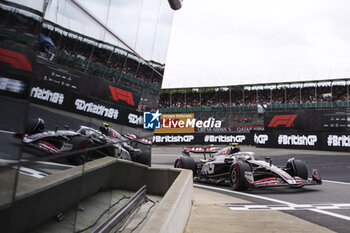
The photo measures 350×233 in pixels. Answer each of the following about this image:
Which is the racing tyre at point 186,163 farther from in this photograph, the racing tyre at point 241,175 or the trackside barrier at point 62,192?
the trackside barrier at point 62,192

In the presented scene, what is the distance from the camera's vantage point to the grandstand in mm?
35969

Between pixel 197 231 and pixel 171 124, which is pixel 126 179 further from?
pixel 171 124

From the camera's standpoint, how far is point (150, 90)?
18.9ft

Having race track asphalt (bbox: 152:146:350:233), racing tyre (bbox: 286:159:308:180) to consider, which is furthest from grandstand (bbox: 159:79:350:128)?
race track asphalt (bbox: 152:146:350:233)

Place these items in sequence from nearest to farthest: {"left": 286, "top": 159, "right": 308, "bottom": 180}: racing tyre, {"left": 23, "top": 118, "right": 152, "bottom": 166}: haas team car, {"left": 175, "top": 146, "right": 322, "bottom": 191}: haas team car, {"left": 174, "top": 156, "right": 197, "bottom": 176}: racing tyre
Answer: {"left": 23, "top": 118, "right": 152, "bottom": 166}: haas team car < {"left": 175, "top": 146, "right": 322, "bottom": 191}: haas team car < {"left": 286, "top": 159, "right": 308, "bottom": 180}: racing tyre < {"left": 174, "top": 156, "right": 197, "bottom": 176}: racing tyre

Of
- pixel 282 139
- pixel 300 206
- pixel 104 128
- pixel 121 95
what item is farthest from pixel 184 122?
pixel 104 128

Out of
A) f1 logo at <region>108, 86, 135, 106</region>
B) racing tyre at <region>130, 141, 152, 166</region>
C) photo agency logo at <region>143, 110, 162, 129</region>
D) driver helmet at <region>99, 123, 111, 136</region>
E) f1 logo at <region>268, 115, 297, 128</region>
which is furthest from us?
f1 logo at <region>268, 115, 297, 128</region>

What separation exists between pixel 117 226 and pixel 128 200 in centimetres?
67

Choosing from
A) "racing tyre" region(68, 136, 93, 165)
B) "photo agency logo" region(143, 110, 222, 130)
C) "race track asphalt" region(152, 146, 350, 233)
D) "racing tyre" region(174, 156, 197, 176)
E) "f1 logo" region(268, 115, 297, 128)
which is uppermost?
"photo agency logo" region(143, 110, 222, 130)

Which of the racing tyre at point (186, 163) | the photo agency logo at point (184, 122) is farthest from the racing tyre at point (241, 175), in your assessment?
the photo agency logo at point (184, 122)

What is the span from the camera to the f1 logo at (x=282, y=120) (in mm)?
26453

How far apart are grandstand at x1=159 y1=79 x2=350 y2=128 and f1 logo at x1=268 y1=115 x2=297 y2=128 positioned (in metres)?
7.05

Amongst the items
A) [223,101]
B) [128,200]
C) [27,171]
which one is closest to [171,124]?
[223,101]

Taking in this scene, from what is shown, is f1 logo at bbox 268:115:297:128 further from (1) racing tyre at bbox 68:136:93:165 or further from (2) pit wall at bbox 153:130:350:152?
(1) racing tyre at bbox 68:136:93:165
